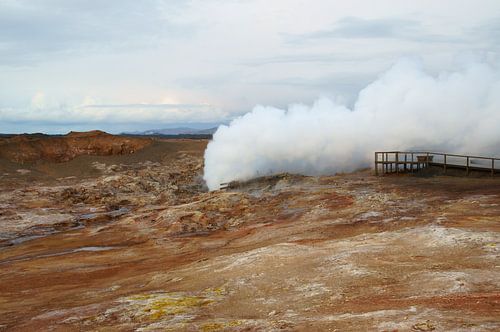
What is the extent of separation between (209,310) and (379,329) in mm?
4295

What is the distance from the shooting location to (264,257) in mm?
15141

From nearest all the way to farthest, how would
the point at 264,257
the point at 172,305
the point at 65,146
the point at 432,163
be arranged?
1. the point at 172,305
2. the point at 264,257
3. the point at 432,163
4. the point at 65,146

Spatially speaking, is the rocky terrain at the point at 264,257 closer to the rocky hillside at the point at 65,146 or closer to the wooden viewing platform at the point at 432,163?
the wooden viewing platform at the point at 432,163

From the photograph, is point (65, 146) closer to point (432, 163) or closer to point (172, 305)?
point (432, 163)

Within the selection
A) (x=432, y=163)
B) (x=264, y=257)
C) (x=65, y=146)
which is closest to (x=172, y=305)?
(x=264, y=257)

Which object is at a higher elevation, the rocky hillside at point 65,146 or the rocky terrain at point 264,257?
the rocky hillside at point 65,146

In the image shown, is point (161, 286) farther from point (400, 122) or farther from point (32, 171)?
point (32, 171)

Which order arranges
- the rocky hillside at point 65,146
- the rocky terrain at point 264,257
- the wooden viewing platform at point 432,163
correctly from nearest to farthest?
the rocky terrain at point 264,257
the wooden viewing platform at point 432,163
the rocky hillside at point 65,146

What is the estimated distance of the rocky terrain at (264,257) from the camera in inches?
392

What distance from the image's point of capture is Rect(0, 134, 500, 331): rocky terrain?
32.7ft

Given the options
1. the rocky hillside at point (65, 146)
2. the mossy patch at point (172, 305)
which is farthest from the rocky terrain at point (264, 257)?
the rocky hillside at point (65, 146)

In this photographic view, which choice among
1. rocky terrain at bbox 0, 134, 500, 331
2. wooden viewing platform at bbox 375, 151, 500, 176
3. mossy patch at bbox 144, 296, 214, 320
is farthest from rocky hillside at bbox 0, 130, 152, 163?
mossy patch at bbox 144, 296, 214, 320

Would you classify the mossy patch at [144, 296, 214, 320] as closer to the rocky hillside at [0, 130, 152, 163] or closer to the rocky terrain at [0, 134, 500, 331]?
the rocky terrain at [0, 134, 500, 331]

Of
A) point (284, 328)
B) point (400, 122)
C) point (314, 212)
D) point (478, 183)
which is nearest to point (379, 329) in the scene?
point (284, 328)
